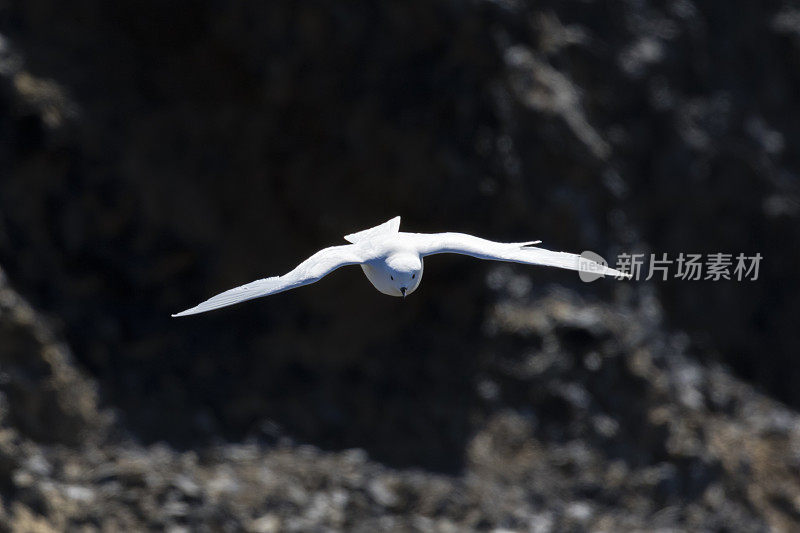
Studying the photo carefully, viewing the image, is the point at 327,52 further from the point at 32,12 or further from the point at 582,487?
the point at 582,487

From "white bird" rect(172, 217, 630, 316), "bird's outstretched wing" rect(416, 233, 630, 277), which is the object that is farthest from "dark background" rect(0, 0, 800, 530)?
"bird's outstretched wing" rect(416, 233, 630, 277)

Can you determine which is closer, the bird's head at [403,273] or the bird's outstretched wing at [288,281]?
the bird's outstretched wing at [288,281]

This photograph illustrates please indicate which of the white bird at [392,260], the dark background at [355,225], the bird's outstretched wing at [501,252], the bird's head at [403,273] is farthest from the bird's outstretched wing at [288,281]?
the dark background at [355,225]

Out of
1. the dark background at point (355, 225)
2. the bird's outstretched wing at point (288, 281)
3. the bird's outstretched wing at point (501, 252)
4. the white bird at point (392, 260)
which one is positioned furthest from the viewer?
the dark background at point (355, 225)

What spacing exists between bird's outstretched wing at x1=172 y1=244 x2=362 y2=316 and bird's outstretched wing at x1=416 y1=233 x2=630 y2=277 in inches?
20.9

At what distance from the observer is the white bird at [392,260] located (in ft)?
22.3

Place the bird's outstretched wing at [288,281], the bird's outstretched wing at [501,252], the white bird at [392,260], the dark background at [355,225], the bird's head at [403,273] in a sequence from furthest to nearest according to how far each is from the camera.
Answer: the dark background at [355,225], the bird's outstretched wing at [501,252], the bird's head at [403,273], the white bird at [392,260], the bird's outstretched wing at [288,281]

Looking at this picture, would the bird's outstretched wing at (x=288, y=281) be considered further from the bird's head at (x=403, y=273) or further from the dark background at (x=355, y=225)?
the dark background at (x=355, y=225)

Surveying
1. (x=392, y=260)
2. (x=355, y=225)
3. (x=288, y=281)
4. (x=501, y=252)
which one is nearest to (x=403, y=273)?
(x=392, y=260)

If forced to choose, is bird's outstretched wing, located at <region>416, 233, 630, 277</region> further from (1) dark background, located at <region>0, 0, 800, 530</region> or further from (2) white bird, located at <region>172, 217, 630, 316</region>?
(1) dark background, located at <region>0, 0, 800, 530</region>

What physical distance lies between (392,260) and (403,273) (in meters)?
0.17

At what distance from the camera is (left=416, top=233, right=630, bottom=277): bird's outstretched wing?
7.48m

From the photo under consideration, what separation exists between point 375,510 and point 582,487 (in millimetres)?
2680

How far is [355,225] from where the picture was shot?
1258cm
